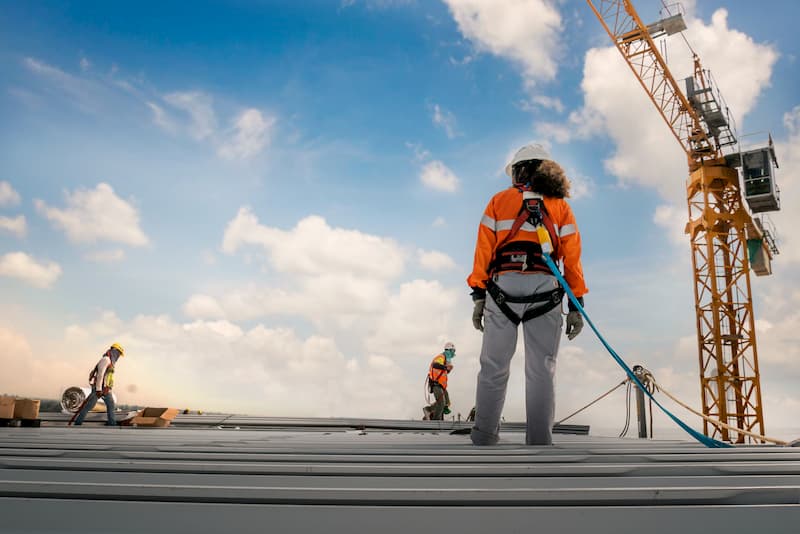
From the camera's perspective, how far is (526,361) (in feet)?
13.0

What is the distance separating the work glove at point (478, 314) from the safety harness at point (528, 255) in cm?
11

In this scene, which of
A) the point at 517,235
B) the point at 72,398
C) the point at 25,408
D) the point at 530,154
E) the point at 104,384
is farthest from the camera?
the point at 72,398

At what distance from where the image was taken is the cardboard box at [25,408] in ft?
28.6

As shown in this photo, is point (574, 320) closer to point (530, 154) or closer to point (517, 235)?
point (517, 235)

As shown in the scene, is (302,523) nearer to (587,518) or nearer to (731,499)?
(587,518)

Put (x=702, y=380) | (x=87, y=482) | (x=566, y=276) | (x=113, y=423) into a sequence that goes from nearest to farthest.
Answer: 1. (x=87, y=482)
2. (x=566, y=276)
3. (x=113, y=423)
4. (x=702, y=380)

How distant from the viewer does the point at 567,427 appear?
31.3 ft

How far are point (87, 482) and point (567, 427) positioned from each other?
888cm

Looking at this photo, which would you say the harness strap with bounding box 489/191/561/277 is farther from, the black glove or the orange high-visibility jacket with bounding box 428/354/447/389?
the orange high-visibility jacket with bounding box 428/354/447/389

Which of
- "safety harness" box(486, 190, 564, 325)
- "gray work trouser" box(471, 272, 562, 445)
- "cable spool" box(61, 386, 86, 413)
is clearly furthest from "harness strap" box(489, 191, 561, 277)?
"cable spool" box(61, 386, 86, 413)

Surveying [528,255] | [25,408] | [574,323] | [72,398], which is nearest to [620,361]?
[574,323]

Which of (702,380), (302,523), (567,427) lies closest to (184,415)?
(567,427)

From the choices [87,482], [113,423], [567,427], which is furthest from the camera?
[113,423]

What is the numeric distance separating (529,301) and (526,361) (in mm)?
422
